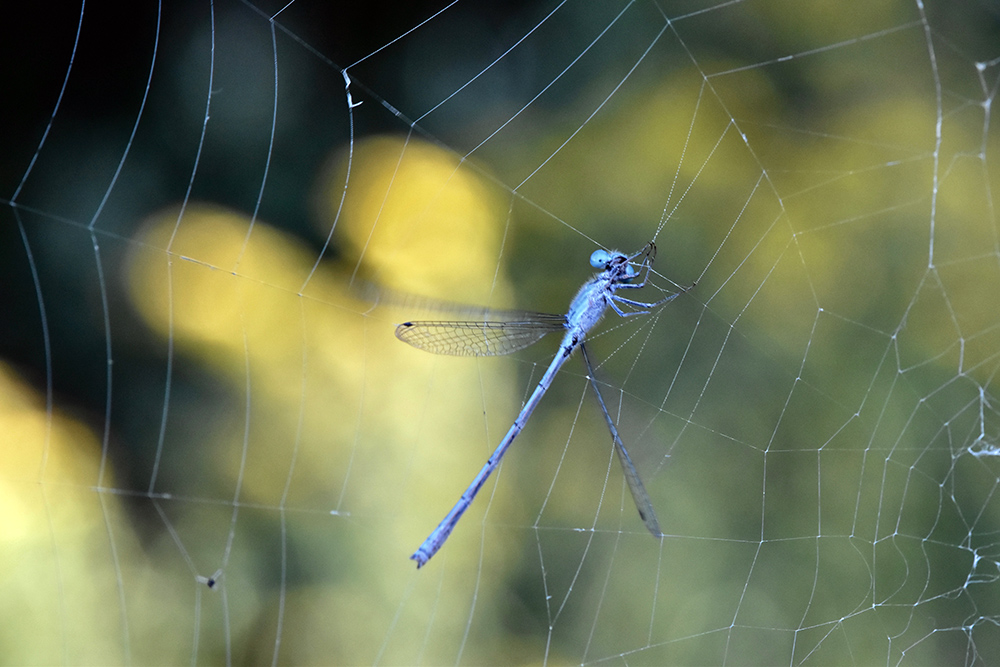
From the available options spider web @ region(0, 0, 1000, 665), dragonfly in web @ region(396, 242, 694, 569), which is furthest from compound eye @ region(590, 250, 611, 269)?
spider web @ region(0, 0, 1000, 665)

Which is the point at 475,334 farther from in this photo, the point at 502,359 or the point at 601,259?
the point at 502,359

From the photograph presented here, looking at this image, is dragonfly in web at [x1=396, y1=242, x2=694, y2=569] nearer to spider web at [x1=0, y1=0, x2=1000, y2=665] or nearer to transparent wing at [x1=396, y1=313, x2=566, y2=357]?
transparent wing at [x1=396, y1=313, x2=566, y2=357]

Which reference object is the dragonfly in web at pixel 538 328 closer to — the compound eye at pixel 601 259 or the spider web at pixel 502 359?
the compound eye at pixel 601 259

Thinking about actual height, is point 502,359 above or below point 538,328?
above

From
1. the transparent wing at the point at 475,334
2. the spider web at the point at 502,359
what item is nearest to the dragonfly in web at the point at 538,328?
the transparent wing at the point at 475,334

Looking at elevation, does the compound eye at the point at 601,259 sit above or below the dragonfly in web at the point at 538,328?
above

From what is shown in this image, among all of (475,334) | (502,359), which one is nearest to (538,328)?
(475,334)
